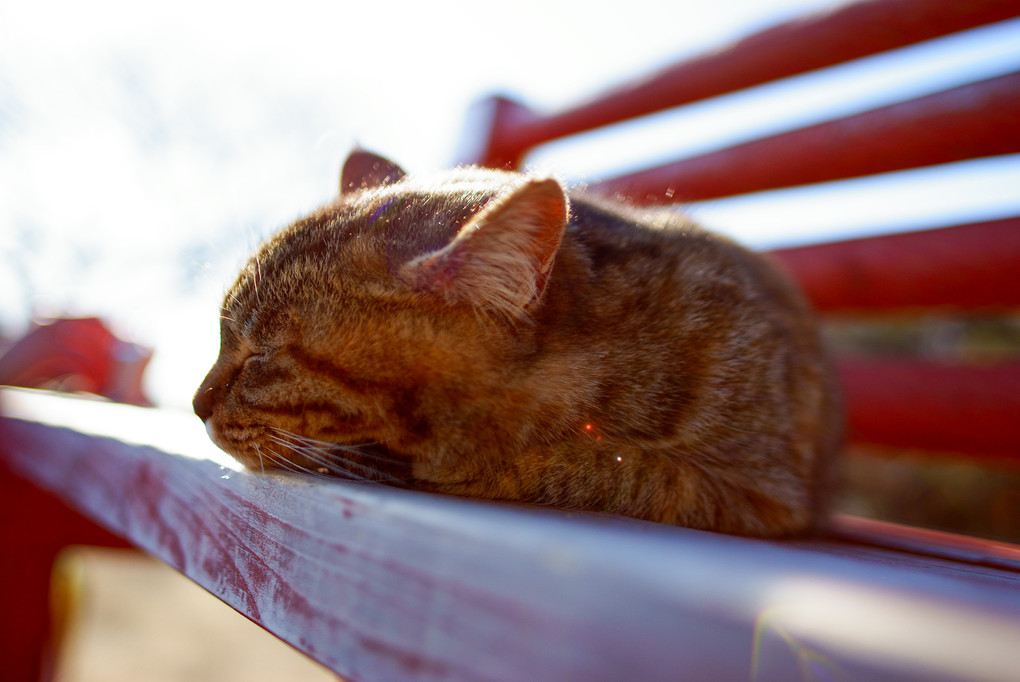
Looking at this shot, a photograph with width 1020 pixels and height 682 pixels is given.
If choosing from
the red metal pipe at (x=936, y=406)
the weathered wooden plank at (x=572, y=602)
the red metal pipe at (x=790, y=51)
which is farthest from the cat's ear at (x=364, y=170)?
the red metal pipe at (x=936, y=406)

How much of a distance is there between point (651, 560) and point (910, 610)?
0.34ft

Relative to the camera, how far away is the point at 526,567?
0.29 metres

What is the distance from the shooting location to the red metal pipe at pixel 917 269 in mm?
1691

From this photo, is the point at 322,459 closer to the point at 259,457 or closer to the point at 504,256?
the point at 259,457

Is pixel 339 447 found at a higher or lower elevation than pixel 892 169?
lower

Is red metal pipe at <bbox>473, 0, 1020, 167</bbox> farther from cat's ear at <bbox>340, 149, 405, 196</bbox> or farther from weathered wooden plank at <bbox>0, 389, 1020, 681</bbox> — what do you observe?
weathered wooden plank at <bbox>0, 389, 1020, 681</bbox>

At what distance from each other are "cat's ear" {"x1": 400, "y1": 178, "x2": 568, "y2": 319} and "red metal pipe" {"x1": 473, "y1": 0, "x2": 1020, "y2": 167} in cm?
149

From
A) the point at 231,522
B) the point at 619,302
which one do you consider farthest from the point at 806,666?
Answer: the point at 619,302

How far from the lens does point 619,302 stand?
95cm

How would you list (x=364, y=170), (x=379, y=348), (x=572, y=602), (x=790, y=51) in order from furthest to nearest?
(x=790, y=51), (x=364, y=170), (x=379, y=348), (x=572, y=602)

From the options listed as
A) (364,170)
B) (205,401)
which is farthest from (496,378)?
(364,170)

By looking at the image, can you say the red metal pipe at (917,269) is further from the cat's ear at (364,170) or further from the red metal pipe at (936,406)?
the cat's ear at (364,170)

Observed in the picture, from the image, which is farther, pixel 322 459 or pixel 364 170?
pixel 364 170

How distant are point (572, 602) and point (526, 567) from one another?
0.11 feet
